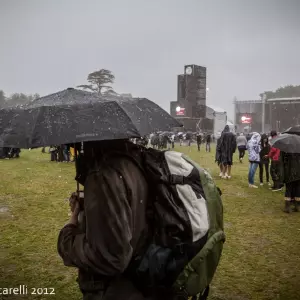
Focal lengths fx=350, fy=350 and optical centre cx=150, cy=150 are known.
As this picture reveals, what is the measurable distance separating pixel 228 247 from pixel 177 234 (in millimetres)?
3886

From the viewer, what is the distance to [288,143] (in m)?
7.00

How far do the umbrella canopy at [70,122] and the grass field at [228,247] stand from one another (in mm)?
2539

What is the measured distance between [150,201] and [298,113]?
56803 mm

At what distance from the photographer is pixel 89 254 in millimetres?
1705

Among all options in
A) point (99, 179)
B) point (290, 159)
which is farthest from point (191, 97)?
point (99, 179)

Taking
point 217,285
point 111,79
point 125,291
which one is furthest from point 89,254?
point 111,79

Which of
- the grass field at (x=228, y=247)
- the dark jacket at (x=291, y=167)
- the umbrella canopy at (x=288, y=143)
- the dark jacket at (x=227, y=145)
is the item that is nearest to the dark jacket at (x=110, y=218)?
the grass field at (x=228, y=247)

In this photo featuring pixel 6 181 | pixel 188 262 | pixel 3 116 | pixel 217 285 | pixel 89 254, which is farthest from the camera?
pixel 6 181

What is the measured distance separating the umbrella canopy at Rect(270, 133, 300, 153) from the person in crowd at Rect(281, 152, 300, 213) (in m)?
0.29

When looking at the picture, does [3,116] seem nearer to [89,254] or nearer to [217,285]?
[89,254]

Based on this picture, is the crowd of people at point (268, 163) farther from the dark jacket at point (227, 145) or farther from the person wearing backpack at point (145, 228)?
the person wearing backpack at point (145, 228)

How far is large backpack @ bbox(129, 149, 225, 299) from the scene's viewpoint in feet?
5.90

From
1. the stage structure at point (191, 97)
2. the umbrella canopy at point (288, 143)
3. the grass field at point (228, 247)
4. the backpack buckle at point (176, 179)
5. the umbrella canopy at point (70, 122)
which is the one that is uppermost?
the stage structure at point (191, 97)

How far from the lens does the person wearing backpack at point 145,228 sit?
5.54 feet
